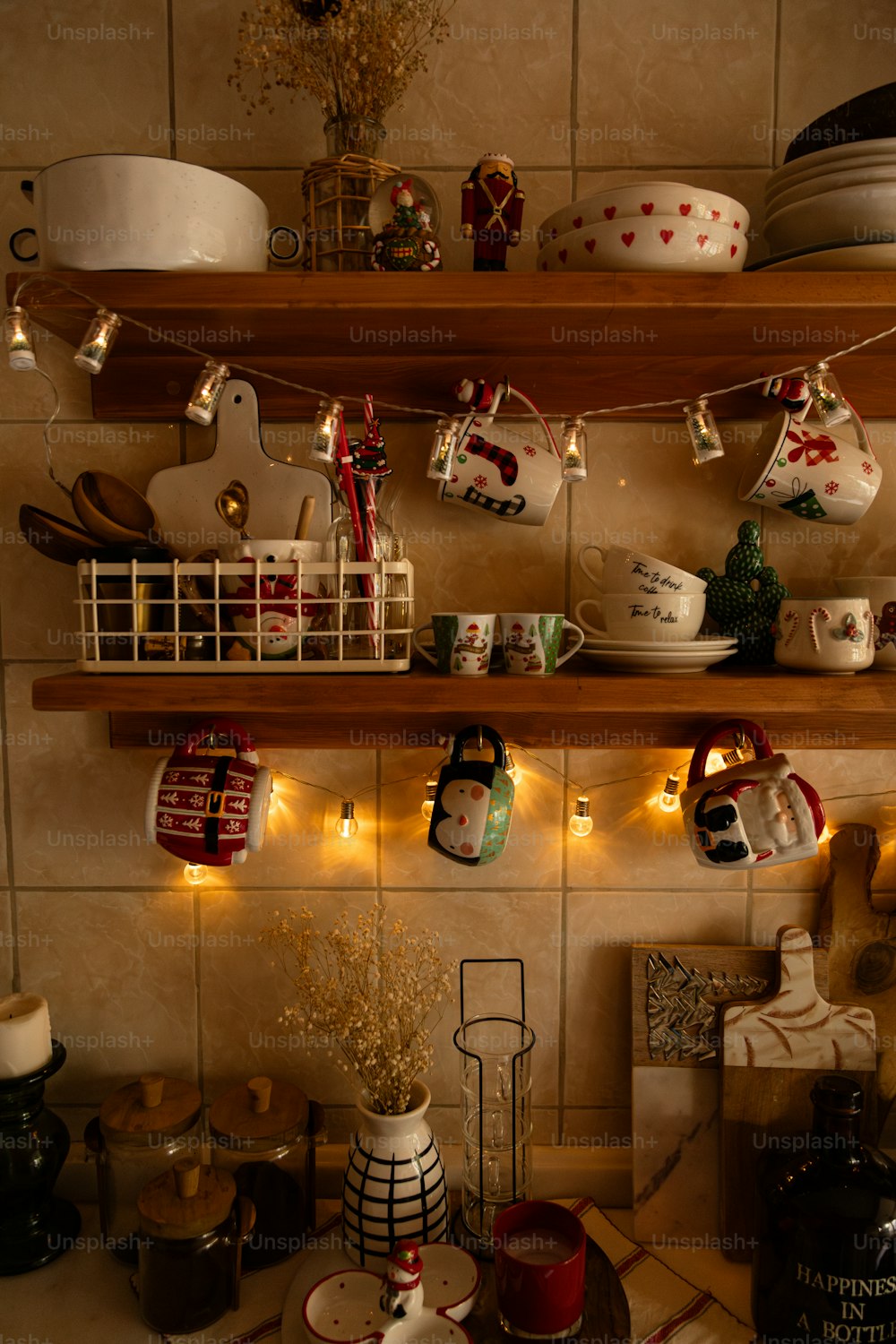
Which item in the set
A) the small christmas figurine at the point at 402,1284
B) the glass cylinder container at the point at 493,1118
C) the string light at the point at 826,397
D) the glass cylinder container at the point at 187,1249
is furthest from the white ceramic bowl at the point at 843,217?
the glass cylinder container at the point at 187,1249

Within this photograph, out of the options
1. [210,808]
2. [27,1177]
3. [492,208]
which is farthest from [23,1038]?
[492,208]

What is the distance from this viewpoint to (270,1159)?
1.09m

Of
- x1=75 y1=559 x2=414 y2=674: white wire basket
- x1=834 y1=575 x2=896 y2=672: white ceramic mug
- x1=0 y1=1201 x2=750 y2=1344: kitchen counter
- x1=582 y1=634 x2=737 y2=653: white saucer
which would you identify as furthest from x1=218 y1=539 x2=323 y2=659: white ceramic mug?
x1=0 y1=1201 x2=750 y2=1344: kitchen counter

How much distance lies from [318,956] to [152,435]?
2.47ft

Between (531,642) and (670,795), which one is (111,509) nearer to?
(531,642)

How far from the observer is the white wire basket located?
0.96 meters

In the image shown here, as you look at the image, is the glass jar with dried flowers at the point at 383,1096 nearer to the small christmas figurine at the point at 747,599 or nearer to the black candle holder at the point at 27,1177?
the black candle holder at the point at 27,1177

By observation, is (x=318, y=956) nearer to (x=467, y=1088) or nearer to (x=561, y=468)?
(x=467, y=1088)

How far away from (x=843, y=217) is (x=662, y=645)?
0.49 metres

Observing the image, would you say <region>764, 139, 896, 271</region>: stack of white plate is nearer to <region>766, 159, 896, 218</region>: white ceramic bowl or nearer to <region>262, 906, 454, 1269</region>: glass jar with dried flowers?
<region>766, 159, 896, 218</region>: white ceramic bowl

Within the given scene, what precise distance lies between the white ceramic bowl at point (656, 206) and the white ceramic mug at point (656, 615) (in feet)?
1.31

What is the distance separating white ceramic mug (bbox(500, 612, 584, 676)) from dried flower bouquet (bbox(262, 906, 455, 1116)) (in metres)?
0.40

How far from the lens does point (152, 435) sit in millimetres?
1167

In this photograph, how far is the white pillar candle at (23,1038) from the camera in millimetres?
1085
